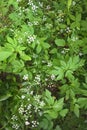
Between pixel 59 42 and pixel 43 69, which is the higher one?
pixel 59 42

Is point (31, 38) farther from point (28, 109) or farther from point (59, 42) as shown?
point (28, 109)

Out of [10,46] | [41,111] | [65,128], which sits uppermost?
[10,46]

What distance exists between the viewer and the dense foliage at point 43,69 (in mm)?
2344

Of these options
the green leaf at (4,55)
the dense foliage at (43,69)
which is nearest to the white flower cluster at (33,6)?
the dense foliage at (43,69)

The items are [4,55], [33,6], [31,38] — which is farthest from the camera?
[33,6]

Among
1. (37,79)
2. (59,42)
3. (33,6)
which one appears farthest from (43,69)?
(33,6)

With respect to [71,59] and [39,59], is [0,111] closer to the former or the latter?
[39,59]

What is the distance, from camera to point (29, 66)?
2525 mm

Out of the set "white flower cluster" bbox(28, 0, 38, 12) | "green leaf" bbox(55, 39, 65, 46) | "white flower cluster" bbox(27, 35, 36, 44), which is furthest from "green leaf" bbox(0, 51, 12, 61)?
"white flower cluster" bbox(28, 0, 38, 12)

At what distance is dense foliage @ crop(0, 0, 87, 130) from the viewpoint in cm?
234

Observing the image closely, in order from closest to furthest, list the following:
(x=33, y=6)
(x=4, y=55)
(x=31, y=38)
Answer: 1. (x=4, y=55)
2. (x=31, y=38)
3. (x=33, y=6)

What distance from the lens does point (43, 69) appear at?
2465mm

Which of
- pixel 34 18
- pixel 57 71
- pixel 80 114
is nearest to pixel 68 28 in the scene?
pixel 34 18

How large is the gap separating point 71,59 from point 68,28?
37 centimetres
